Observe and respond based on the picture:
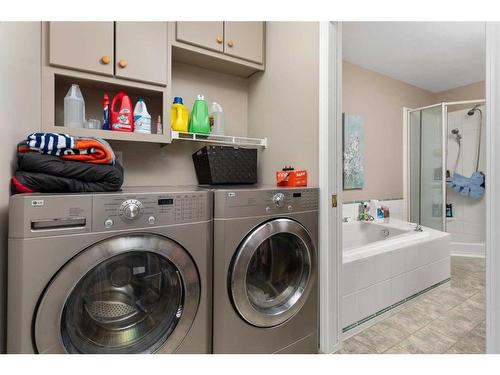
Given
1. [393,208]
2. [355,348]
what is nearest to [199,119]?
[355,348]

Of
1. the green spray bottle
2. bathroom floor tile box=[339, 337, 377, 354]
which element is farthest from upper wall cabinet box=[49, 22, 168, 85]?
bathroom floor tile box=[339, 337, 377, 354]

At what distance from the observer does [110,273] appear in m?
1.02

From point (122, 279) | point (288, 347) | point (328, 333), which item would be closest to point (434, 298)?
point (328, 333)

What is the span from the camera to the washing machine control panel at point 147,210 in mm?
954

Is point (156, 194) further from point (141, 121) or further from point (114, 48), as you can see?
point (114, 48)

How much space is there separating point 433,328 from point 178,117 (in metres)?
2.20

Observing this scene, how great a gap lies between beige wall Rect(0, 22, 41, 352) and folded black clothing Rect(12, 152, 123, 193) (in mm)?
47

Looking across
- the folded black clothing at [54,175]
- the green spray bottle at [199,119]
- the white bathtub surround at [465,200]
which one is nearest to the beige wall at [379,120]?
the white bathtub surround at [465,200]

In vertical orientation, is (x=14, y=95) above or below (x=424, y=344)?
above

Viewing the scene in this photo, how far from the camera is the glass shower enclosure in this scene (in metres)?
3.46

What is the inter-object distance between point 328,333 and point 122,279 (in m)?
1.16

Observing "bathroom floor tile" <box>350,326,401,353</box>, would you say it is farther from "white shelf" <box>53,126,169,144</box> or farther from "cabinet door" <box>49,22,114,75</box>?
"cabinet door" <box>49,22,114,75</box>

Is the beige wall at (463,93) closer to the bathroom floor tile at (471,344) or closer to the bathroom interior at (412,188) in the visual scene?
the bathroom interior at (412,188)

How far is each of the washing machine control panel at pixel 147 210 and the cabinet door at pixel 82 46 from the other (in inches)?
32.8
